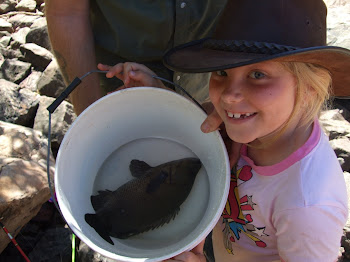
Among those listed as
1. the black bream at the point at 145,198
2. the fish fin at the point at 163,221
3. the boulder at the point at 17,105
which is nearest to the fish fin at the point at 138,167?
the black bream at the point at 145,198

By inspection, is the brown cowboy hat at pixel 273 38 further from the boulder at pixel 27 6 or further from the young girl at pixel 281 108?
the boulder at pixel 27 6

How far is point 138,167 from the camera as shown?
2025 millimetres

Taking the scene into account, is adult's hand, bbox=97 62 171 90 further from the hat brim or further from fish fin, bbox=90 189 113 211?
fish fin, bbox=90 189 113 211

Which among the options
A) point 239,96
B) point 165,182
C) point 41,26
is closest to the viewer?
point 239,96

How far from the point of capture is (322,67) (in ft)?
4.26

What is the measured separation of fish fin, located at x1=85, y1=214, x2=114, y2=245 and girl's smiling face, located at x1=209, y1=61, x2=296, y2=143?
782 mm

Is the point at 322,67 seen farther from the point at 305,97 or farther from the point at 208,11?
the point at 208,11

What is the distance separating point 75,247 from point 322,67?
2156 mm

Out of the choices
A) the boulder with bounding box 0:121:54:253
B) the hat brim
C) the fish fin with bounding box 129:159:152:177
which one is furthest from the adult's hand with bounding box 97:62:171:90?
the boulder with bounding box 0:121:54:253

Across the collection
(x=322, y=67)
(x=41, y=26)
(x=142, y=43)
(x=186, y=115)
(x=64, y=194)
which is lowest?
(x=41, y=26)

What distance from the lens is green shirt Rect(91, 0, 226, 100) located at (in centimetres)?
201

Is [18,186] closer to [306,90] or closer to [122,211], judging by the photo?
[122,211]

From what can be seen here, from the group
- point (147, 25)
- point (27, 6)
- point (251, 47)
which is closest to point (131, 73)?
point (147, 25)

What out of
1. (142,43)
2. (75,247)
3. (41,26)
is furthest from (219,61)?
(41,26)
